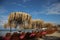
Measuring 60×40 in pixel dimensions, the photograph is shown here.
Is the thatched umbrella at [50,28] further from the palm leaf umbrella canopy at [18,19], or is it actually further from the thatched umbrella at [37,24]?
the palm leaf umbrella canopy at [18,19]

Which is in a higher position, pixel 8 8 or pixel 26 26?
pixel 8 8

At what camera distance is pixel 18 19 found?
2.19 m

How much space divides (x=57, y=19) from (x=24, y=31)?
18.2 inches

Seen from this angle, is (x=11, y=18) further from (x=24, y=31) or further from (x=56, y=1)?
Result: (x=56, y=1)

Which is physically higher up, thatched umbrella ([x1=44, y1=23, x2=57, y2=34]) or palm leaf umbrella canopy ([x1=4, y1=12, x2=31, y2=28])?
palm leaf umbrella canopy ([x1=4, y1=12, x2=31, y2=28])

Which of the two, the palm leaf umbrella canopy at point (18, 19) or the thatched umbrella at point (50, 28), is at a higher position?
the palm leaf umbrella canopy at point (18, 19)

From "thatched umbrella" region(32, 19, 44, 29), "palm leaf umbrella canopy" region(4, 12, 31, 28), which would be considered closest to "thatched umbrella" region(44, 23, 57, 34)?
"thatched umbrella" region(32, 19, 44, 29)

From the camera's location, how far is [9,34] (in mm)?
2166

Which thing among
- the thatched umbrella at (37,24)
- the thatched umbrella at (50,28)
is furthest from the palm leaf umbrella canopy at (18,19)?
the thatched umbrella at (50,28)

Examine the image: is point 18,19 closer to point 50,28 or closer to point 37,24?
point 37,24

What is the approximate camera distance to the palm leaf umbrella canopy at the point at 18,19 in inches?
85.8

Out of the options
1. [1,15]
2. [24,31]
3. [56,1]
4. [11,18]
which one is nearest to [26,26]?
[24,31]

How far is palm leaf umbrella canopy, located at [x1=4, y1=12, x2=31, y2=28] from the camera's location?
7.15ft

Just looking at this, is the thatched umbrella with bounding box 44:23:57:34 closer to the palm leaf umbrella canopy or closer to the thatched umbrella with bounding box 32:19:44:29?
the thatched umbrella with bounding box 32:19:44:29
